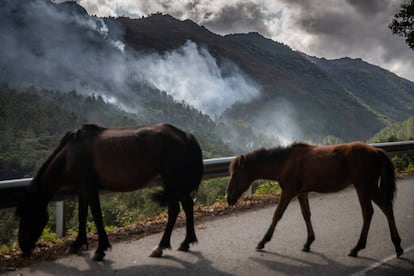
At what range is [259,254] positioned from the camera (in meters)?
5.12

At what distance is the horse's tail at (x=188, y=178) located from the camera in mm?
5238

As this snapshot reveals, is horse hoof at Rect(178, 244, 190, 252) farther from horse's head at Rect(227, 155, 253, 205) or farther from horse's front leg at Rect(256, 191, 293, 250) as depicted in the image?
horse's head at Rect(227, 155, 253, 205)

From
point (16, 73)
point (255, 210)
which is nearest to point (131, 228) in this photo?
point (255, 210)

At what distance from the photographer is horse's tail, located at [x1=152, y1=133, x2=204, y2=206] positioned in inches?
206

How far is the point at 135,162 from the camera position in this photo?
5.17m

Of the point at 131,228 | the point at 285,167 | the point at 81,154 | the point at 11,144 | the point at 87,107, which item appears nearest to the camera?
the point at 81,154

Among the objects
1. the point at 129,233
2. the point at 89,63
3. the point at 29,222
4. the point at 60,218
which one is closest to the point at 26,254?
the point at 29,222

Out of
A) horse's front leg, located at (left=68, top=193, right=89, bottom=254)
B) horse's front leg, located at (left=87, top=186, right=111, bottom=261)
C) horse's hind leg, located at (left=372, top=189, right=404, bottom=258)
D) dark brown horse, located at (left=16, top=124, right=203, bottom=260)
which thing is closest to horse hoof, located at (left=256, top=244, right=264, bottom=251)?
dark brown horse, located at (left=16, top=124, right=203, bottom=260)

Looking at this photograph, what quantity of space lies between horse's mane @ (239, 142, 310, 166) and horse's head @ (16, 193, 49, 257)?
291cm

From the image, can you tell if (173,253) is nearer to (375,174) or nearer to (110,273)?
(110,273)

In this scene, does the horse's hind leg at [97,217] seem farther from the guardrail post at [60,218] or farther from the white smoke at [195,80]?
the white smoke at [195,80]

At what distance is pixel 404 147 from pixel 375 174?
359 inches

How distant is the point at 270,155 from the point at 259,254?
1.47m

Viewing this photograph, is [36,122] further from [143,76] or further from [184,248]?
[143,76]
